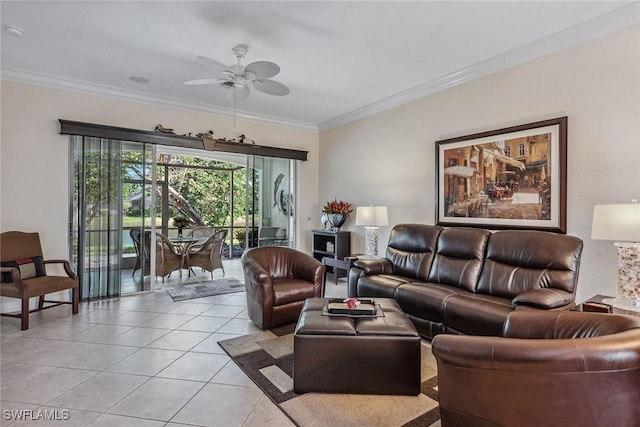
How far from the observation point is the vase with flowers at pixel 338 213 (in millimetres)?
5359

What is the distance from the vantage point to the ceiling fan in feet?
9.31

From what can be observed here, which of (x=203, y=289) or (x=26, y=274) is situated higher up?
(x=26, y=274)

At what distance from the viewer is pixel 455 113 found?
396 centimetres

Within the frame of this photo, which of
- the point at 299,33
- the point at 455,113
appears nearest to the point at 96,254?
the point at 299,33

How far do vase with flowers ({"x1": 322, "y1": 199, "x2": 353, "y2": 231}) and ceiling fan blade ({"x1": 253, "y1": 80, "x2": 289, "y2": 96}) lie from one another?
7.88 feet

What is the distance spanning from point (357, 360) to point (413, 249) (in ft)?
6.50

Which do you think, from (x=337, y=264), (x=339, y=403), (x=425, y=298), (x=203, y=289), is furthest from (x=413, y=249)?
(x=203, y=289)

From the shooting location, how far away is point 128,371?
2488mm

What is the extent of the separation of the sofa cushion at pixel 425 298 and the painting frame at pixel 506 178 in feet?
3.44

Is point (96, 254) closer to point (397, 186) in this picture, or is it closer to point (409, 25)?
point (397, 186)

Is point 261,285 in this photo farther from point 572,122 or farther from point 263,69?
point 572,122

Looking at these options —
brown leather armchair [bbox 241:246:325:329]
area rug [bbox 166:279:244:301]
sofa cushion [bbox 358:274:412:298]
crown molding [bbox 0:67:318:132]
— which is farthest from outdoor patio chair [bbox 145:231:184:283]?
sofa cushion [bbox 358:274:412:298]

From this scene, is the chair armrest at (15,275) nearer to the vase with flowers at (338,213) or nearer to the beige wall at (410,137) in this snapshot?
the beige wall at (410,137)

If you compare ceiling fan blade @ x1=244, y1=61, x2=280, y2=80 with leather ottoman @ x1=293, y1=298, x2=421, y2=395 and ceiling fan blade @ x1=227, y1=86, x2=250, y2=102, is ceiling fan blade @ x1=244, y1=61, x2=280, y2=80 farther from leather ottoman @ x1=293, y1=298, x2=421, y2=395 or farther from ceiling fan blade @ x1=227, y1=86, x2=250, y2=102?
leather ottoman @ x1=293, y1=298, x2=421, y2=395
